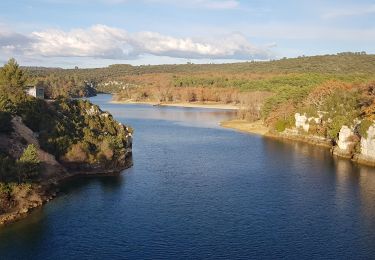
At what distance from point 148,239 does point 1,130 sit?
31624 millimetres

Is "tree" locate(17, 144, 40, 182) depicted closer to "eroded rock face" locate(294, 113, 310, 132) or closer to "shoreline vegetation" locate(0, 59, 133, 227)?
"shoreline vegetation" locate(0, 59, 133, 227)

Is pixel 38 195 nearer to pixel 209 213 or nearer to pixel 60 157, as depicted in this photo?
pixel 60 157

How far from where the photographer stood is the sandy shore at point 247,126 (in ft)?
408

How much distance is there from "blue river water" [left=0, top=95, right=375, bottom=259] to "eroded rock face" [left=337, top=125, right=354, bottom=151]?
15.8 ft

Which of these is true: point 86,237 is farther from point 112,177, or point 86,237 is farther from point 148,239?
point 112,177

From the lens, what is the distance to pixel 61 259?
41438 millimetres

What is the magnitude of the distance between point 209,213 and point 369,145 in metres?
42.4

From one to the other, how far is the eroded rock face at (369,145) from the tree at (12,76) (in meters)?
62.2

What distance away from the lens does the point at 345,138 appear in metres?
89.9

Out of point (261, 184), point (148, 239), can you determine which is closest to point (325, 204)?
point (261, 184)

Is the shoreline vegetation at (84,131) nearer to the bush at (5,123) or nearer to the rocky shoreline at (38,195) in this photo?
the bush at (5,123)

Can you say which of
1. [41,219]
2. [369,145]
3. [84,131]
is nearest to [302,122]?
[369,145]

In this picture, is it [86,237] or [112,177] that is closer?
[86,237]

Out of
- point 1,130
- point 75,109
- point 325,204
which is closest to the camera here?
point 325,204
